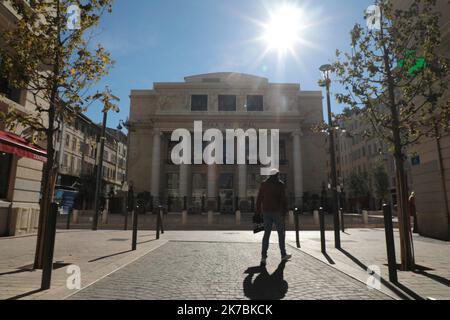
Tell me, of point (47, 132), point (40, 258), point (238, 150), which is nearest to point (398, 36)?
point (47, 132)

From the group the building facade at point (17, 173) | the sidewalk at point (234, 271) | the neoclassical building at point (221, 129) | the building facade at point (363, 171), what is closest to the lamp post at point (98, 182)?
the building facade at point (17, 173)

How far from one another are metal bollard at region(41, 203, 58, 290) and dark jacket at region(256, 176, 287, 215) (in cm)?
349

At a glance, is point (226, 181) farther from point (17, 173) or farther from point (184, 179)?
point (17, 173)

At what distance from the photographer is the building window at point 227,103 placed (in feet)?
141

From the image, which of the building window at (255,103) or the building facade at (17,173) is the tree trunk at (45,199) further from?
the building window at (255,103)

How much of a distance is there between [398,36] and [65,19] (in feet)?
20.9

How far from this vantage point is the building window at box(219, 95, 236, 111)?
42.9 metres

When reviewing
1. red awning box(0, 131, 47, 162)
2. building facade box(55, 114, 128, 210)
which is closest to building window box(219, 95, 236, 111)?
building facade box(55, 114, 128, 210)

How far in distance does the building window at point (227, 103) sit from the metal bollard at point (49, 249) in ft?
129

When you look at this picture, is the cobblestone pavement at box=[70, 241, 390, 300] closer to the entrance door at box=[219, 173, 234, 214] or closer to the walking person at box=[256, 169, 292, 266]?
the walking person at box=[256, 169, 292, 266]

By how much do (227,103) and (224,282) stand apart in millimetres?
39821

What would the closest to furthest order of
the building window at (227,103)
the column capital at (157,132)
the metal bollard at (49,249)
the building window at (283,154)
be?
1. the metal bollard at (49,249)
2. the column capital at (157,132)
3. the building window at (283,154)
4. the building window at (227,103)

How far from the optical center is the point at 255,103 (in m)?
43.2

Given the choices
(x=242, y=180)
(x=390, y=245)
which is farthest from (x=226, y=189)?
(x=390, y=245)
